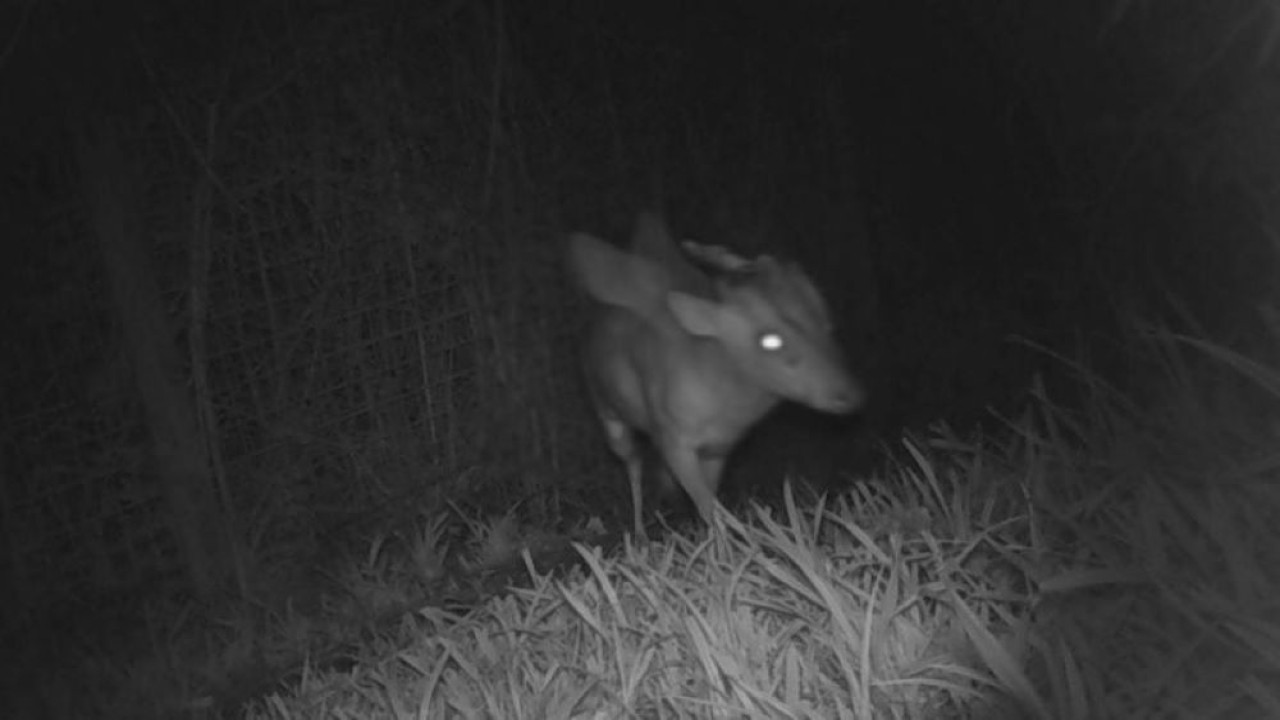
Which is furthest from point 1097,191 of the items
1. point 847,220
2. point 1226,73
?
point 847,220

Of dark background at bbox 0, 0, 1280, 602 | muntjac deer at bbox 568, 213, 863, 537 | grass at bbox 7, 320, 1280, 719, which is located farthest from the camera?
muntjac deer at bbox 568, 213, 863, 537

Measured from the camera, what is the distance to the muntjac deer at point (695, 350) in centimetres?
242

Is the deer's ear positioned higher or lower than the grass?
higher

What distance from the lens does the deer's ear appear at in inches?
97.3

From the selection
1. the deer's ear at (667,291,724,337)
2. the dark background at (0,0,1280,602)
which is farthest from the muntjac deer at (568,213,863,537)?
the dark background at (0,0,1280,602)

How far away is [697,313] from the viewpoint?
2.48 m

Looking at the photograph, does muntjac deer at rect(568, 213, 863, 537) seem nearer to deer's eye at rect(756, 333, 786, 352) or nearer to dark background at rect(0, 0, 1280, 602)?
deer's eye at rect(756, 333, 786, 352)

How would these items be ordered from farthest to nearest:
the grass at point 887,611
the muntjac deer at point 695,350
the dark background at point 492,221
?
1. the muntjac deer at point 695,350
2. the dark background at point 492,221
3. the grass at point 887,611

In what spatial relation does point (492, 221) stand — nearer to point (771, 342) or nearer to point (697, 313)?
point (697, 313)

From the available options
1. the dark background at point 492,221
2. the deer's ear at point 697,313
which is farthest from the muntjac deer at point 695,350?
the dark background at point 492,221

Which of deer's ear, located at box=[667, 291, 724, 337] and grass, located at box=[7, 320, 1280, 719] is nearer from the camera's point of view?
grass, located at box=[7, 320, 1280, 719]

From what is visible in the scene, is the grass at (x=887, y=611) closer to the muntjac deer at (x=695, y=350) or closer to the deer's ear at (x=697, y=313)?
the muntjac deer at (x=695, y=350)

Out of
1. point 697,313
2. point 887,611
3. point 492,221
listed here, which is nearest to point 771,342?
point 697,313

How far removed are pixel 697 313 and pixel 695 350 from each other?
0.13 m
